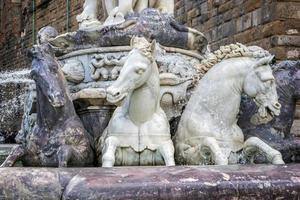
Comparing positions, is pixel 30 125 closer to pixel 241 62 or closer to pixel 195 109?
pixel 195 109

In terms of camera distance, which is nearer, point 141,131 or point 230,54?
point 141,131

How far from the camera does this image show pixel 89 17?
18.6 ft

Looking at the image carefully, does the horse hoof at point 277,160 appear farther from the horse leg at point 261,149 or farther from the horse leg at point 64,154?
the horse leg at point 64,154

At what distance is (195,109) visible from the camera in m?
4.28

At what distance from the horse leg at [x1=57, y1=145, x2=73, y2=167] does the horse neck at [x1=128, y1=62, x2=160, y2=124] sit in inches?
17.9

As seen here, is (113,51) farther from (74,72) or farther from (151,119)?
(151,119)

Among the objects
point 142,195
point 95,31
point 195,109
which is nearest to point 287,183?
point 142,195

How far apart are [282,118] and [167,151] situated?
1.04 m

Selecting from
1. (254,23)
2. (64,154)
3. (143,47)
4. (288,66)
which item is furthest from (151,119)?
(254,23)

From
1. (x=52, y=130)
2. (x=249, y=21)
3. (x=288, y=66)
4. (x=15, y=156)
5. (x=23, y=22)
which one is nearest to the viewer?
(x=15, y=156)

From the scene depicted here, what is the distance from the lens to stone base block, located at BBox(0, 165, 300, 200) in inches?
112

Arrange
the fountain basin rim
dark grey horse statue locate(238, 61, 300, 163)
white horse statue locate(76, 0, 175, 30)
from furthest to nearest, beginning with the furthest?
white horse statue locate(76, 0, 175, 30)
the fountain basin rim
dark grey horse statue locate(238, 61, 300, 163)

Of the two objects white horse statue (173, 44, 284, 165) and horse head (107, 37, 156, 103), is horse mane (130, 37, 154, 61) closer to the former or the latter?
horse head (107, 37, 156, 103)

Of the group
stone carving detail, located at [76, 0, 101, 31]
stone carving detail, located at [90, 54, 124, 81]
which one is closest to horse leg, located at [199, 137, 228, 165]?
stone carving detail, located at [90, 54, 124, 81]
